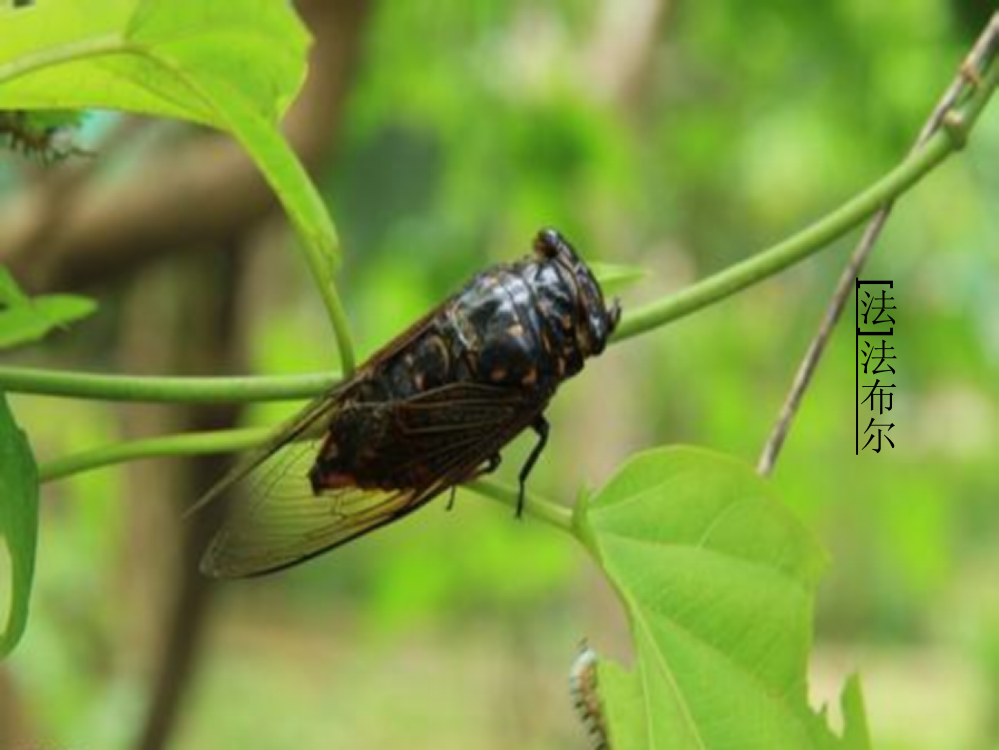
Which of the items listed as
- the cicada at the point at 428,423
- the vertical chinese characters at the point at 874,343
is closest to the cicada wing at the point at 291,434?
the cicada at the point at 428,423

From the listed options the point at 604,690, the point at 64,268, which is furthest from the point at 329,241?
the point at 64,268

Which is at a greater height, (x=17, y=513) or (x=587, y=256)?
(x=17, y=513)

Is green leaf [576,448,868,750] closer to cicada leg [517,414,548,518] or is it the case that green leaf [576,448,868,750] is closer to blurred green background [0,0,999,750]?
cicada leg [517,414,548,518]

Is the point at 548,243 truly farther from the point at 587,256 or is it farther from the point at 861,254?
the point at 587,256

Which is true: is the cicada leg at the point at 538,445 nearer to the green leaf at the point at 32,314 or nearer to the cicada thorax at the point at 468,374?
the cicada thorax at the point at 468,374

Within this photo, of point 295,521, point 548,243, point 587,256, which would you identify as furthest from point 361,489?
point 587,256

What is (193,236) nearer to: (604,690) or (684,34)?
(604,690)
